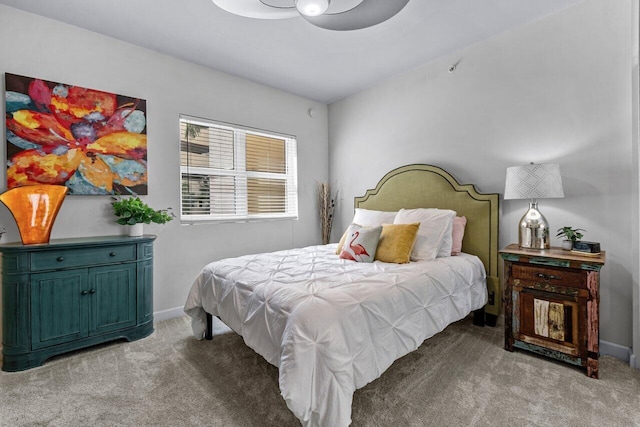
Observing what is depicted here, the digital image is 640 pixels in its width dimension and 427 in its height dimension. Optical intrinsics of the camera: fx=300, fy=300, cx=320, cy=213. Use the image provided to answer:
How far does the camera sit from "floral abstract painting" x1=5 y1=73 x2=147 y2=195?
2.35 meters

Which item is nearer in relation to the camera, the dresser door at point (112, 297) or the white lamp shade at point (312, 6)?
the white lamp shade at point (312, 6)

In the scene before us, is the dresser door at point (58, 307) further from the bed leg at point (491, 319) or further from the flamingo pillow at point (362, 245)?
the bed leg at point (491, 319)

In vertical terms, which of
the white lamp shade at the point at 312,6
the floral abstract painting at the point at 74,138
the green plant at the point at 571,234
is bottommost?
the green plant at the point at 571,234

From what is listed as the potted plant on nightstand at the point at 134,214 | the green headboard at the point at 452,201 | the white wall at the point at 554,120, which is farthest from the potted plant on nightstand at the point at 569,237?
the potted plant on nightstand at the point at 134,214

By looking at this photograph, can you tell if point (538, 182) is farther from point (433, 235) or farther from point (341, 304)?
point (341, 304)

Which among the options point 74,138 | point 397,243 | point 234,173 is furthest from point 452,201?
point 74,138

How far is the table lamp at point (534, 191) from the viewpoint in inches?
87.6

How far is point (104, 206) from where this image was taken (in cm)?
273

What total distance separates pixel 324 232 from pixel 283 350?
9.98 feet

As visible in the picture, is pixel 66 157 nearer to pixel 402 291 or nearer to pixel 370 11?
pixel 370 11

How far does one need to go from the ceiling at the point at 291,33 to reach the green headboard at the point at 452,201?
1232 millimetres

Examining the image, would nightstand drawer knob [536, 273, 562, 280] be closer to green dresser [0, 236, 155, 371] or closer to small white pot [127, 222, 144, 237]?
green dresser [0, 236, 155, 371]

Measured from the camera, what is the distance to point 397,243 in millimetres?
2475

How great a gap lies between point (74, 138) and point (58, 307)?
4.59ft
